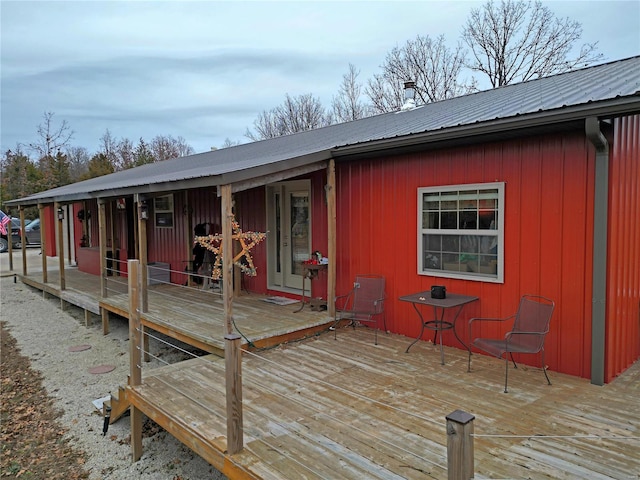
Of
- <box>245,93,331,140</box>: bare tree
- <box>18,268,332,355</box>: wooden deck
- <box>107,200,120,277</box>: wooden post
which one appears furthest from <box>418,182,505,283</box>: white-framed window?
<box>245,93,331,140</box>: bare tree

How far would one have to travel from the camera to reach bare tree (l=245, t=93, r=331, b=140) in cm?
2816

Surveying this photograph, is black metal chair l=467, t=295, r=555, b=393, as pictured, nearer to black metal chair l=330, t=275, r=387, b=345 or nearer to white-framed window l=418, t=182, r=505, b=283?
white-framed window l=418, t=182, r=505, b=283

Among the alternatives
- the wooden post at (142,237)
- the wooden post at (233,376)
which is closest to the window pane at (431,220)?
the wooden post at (233,376)

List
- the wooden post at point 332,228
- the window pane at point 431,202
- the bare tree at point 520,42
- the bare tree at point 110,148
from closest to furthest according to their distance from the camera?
1. the window pane at point 431,202
2. the wooden post at point 332,228
3. the bare tree at point 520,42
4. the bare tree at point 110,148

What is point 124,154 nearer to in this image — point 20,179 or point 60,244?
point 20,179

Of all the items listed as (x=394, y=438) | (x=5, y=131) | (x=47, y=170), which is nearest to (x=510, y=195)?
(x=394, y=438)

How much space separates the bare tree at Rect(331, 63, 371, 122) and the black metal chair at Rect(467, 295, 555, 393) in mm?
22264

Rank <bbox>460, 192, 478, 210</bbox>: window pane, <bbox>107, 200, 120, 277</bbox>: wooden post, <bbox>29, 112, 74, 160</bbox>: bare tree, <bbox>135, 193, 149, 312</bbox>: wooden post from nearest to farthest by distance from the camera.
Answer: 1. <bbox>460, 192, 478, 210</bbox>: window pane
2. <bbox>135, 193, 149, 312</bbox>: wooden post
3. <bbox>107, 200, 120, 277</bbox>: wooden post
4. <bbox>29, 112, 74, 160</bbox>: bare tree

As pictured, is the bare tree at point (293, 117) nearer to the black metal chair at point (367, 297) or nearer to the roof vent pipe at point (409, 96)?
the roof vent pipe at point (409, 96)

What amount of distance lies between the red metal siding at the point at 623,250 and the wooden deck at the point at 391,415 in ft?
1.06

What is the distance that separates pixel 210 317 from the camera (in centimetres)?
591

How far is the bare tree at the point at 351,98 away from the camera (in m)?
25.5

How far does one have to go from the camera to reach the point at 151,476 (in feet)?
12.1

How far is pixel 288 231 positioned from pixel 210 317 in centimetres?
199
